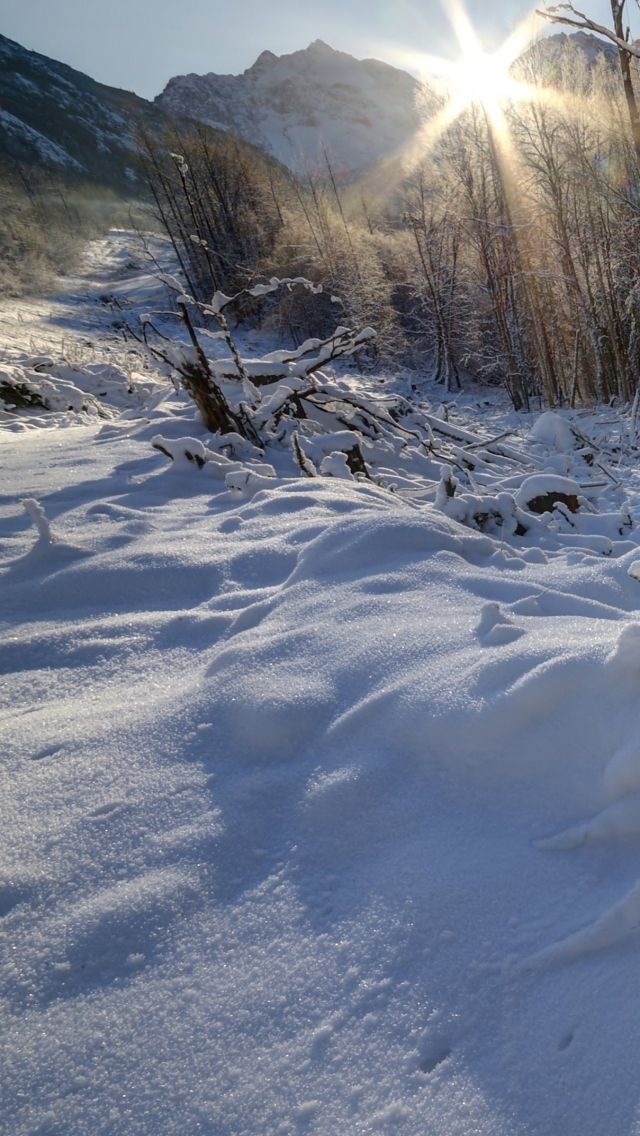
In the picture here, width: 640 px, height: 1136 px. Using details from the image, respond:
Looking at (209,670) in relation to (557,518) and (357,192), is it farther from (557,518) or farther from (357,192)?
(357,192)

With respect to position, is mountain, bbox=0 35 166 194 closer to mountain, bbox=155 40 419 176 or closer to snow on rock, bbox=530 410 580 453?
mountain, bbox=155 40 419 176

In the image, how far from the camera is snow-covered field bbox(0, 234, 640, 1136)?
62 cm

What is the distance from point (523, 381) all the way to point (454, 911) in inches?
695

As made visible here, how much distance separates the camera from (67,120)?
215 feet

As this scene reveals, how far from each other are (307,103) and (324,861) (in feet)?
372

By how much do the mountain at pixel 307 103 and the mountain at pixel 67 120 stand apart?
1173 centimetres

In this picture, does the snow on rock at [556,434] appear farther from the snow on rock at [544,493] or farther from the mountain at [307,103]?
the mountain at [307,103]

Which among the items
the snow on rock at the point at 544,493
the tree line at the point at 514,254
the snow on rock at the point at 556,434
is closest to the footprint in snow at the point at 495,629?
the snow on rock at the point at 544,493

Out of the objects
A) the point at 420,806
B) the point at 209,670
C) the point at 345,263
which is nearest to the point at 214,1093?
the point at 420,806

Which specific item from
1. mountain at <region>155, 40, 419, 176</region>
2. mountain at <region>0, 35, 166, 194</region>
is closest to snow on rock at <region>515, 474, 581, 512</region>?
mountain at <region>0, 35, 166, 194</region>

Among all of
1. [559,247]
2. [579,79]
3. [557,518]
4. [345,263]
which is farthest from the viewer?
[345,263]

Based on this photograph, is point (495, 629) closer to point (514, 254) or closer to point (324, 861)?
point (324, 861)

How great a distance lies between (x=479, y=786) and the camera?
0.95 meters

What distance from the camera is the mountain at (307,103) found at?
81312mm
